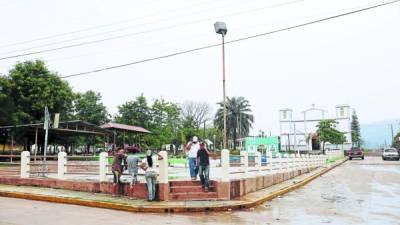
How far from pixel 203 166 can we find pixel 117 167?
2931 mm

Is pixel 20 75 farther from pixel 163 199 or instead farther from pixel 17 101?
pixel 163 199

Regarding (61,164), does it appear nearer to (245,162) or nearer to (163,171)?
(163,171)

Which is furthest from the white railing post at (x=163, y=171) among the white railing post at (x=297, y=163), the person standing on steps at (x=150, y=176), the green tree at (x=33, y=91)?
the green tree at (x=33, y=91)

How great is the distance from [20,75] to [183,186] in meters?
29.8

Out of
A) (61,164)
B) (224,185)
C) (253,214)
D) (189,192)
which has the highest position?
(61,164)

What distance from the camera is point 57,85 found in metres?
40.5

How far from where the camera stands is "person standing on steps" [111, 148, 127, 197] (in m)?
13.8

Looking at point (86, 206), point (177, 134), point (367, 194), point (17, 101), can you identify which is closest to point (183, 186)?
point (86, 206)

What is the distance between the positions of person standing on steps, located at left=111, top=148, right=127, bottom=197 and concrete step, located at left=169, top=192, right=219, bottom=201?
6.70 ft

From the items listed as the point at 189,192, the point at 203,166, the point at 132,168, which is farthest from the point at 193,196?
the point at 132,168

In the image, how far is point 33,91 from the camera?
3859 cm

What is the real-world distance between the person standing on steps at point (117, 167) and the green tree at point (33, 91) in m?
25.3

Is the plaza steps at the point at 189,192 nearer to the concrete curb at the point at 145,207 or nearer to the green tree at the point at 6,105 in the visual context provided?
the concrete curb at the point at 145,207

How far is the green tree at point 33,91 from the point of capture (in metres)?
37.7
